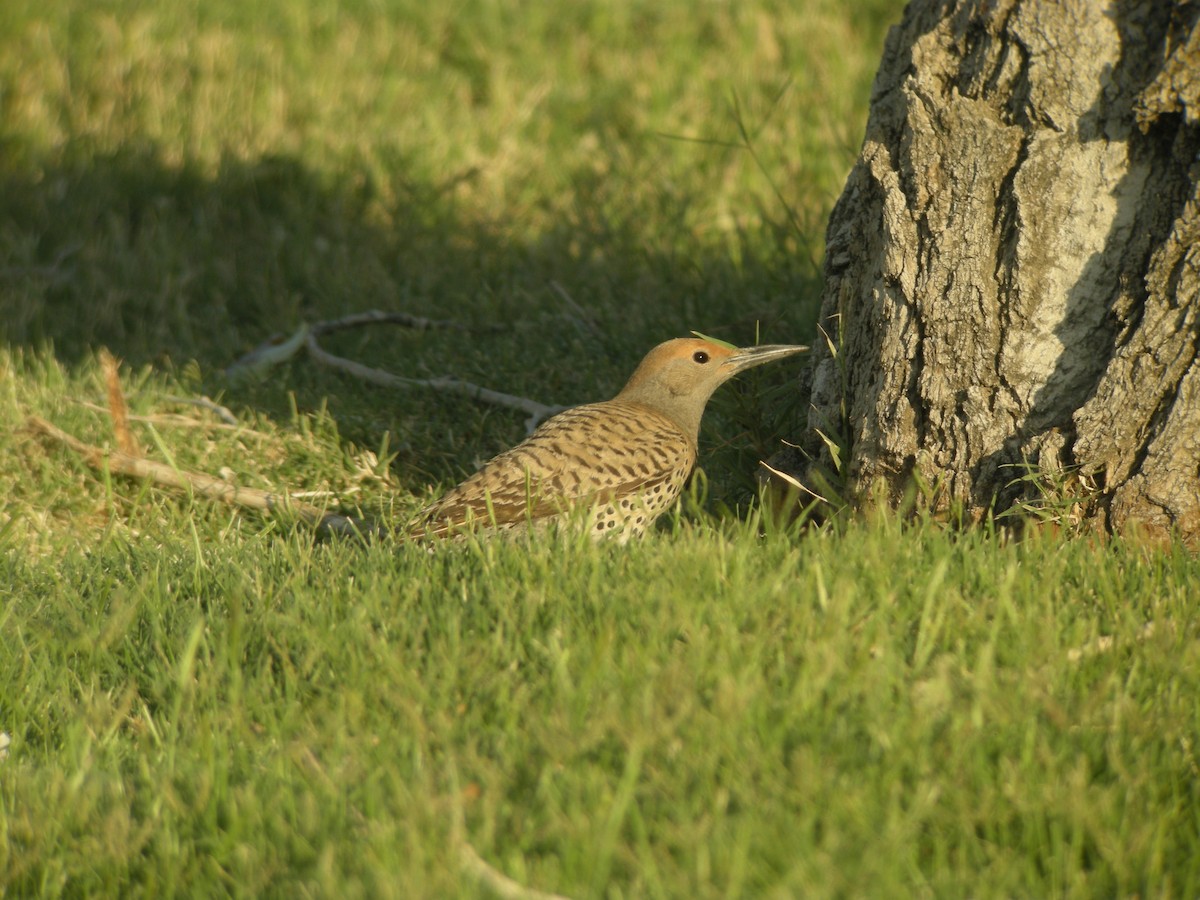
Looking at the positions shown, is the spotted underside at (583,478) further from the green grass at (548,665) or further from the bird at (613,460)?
the green grass at (548,665)

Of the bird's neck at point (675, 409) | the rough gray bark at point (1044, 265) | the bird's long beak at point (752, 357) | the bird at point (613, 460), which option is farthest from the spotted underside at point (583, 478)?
the rough gray bark at point (1044, 265)

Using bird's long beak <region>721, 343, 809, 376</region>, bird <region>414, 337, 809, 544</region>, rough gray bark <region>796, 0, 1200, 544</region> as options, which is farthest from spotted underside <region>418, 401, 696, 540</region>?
rough gray bark <region>796, 0, 1200, 544</region>

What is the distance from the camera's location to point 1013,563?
3.28 meters

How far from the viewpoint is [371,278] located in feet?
23.4

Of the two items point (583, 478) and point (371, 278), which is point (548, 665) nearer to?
point (583, 478)

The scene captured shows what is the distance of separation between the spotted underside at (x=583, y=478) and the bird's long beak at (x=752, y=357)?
1.24 feet

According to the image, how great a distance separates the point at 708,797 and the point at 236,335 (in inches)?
193

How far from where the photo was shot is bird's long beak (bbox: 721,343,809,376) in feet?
16.0

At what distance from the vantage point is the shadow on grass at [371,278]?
19.4ft

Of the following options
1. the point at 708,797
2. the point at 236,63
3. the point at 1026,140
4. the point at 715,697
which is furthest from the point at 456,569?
the point at 236,63

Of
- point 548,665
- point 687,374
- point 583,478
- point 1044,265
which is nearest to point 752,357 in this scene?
point 687,374

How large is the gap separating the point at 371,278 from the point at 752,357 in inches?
111

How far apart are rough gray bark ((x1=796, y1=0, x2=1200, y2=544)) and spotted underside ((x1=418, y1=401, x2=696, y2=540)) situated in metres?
0.78

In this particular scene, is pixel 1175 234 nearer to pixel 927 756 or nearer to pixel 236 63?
pixel 927 756
